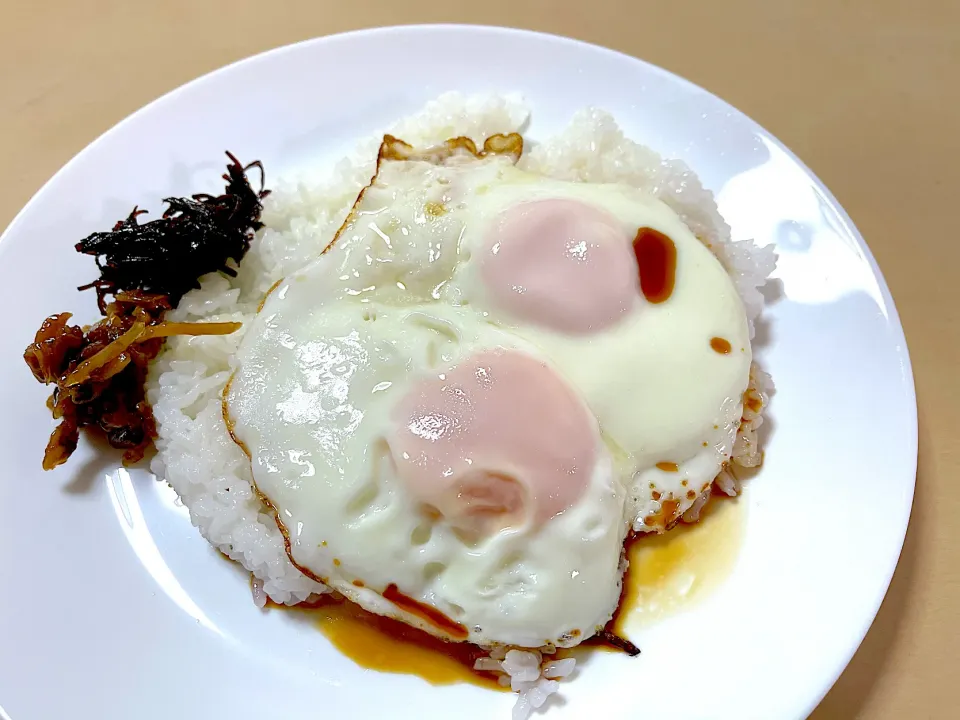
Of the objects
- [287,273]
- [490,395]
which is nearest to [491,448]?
[490,395]

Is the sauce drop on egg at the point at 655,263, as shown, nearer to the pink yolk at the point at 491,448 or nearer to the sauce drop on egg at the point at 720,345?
the sauce drop on egg at the point at 720,345

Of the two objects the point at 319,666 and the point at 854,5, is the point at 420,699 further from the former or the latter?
the point at 854,5

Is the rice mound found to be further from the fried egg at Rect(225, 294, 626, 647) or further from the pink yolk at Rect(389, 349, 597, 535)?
the pink yolk at Rect(389, 349, 597, 535)

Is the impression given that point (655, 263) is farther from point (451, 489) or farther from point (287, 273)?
point (287, 273)

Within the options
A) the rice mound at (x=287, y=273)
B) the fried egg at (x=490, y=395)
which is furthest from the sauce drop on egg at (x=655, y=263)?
the rice mound at (x=287, y=273)

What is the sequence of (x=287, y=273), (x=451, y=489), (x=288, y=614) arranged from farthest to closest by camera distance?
(x=287, y=273) < (x=288, y=614) < (x=451, y=489)

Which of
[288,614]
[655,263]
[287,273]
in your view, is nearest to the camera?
[288,614]
